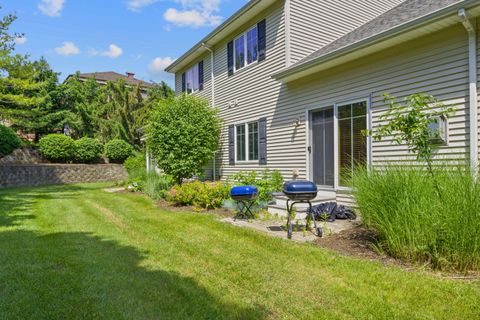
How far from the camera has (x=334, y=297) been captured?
2.82 metres

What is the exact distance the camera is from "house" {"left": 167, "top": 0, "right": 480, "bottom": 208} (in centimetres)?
524

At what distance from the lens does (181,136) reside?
392 inches

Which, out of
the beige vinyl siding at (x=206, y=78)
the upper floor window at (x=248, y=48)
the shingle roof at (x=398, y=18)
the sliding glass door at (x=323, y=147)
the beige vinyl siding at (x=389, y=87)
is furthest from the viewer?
the beige vinyl siding at (x=206, y=78)

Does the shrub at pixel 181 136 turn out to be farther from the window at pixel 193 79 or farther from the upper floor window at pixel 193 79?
the window at pixel 193 79

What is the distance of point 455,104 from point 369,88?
1.75 metres

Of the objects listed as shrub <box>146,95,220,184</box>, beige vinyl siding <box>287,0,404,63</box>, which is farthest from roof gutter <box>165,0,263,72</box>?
shrub <box>146,95,220,184</box>

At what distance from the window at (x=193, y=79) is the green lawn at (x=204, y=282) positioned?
989 cm

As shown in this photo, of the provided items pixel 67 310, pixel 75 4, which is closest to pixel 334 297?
pixel 67 310

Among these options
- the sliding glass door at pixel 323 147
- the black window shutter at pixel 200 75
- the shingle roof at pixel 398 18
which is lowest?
the sliding glass door at pixel 323 147

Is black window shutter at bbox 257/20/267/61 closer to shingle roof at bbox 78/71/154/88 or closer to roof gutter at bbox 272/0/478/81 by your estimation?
roof gutter at bbox 272/0/478/81

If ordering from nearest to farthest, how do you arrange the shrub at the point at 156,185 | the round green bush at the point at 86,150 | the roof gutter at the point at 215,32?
the roof gutter at the point at 215,32
the shrub at the point at 156,185
the round green bush at the point at 86,150

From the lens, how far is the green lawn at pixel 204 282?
260 centimetres

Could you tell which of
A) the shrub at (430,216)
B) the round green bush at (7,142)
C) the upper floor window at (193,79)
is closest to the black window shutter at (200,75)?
the upper floor window at (193,79)

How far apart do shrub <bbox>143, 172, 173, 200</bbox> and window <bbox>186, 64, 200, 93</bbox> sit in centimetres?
444
